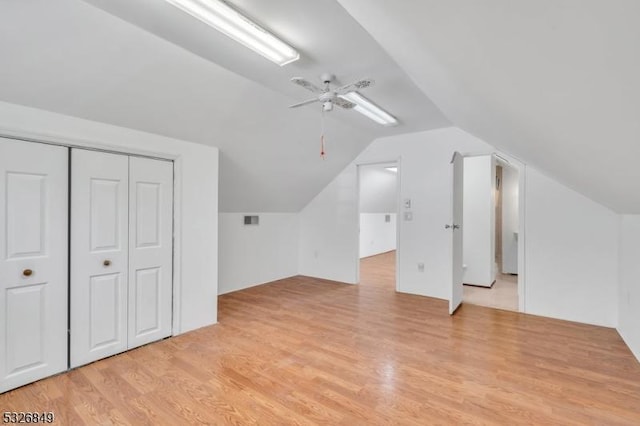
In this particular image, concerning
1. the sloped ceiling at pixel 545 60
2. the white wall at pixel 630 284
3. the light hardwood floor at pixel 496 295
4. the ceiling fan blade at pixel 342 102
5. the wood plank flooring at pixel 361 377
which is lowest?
the wood plank flooring at pixel 361 377

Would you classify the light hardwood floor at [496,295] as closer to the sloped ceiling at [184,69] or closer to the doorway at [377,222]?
the doorway at [377,222]

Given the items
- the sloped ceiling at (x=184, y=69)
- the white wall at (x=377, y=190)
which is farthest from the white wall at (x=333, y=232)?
the sloped ceiling at (x=184, y=69)

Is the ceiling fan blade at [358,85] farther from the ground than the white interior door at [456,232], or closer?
farther from the ground

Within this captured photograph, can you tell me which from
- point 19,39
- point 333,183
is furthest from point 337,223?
point 19,39

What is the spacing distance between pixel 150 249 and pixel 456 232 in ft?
12.0

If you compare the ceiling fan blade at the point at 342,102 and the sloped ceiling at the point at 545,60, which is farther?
the ceiling fan blade at the point at 342,102

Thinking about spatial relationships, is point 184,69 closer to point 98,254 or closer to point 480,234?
point 98,254

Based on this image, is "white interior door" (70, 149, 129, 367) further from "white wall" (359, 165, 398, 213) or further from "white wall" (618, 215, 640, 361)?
"white wall" (359, 165, 398, 213)

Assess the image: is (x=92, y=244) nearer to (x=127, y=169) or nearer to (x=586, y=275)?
(x=127, y=169)

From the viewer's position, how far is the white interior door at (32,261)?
7.02 feet

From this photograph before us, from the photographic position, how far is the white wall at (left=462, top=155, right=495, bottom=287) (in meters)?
5.04

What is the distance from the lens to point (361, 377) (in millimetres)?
2326

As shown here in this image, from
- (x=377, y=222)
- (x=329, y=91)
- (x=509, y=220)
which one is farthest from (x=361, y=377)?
(x=377, y=222)

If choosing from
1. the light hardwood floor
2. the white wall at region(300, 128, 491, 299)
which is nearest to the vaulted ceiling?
the white wall at region(300, 128, 491, 299)
